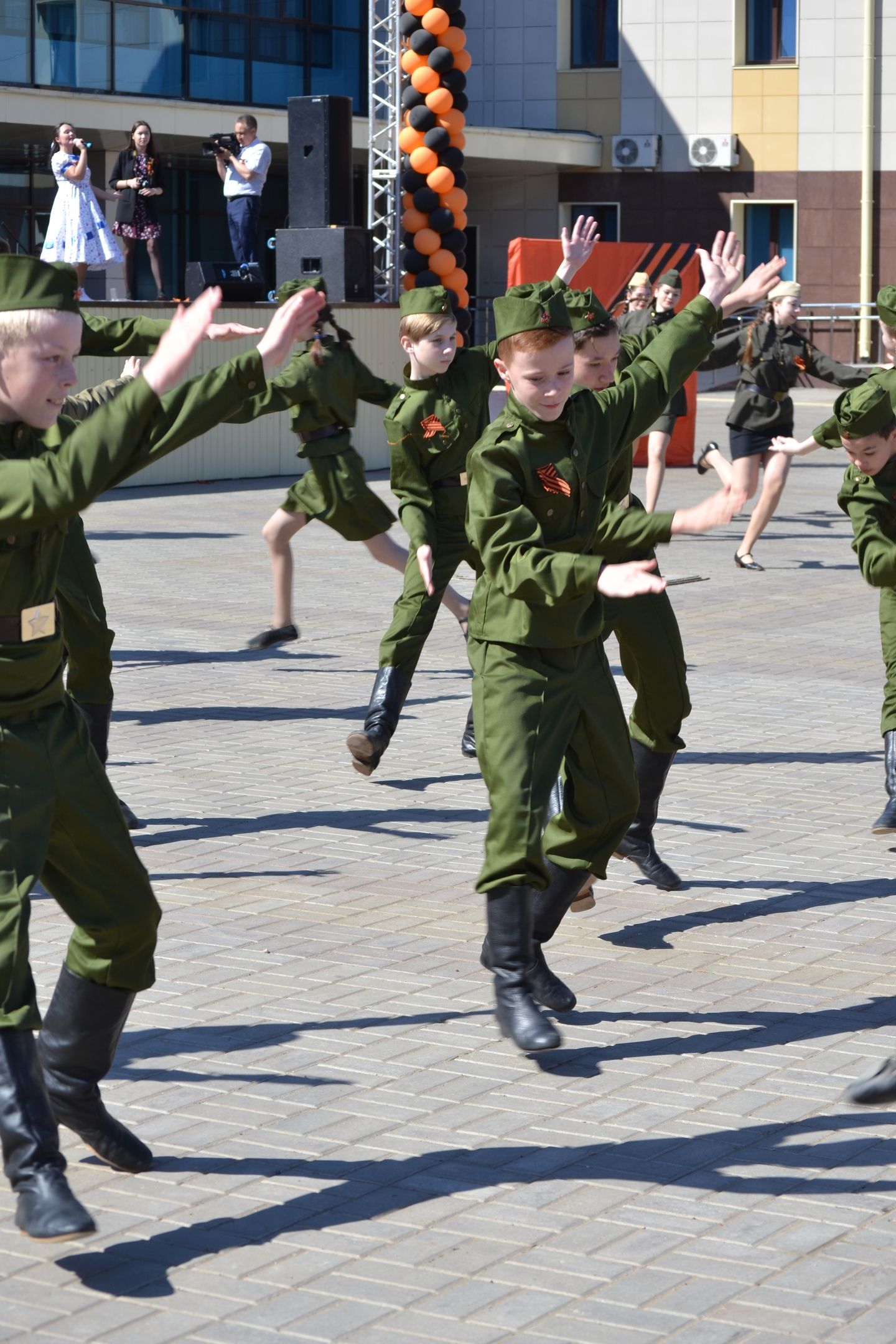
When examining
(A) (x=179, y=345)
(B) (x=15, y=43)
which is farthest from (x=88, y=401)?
(B) (x=15, y=43)

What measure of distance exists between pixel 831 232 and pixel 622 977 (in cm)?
3431

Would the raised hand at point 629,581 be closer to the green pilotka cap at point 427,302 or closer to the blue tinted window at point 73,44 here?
the green pilotka cap at point 427,302

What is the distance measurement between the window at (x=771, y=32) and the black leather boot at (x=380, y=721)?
3228 centimetres

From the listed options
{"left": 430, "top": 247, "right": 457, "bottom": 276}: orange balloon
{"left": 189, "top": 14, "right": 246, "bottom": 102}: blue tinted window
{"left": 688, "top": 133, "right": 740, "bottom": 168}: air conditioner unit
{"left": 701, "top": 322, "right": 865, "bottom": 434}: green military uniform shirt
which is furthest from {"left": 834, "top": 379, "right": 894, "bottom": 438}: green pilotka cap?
{"left": 688, "top": 133, "right": 740, "bottom": 168}: air conditioner unit

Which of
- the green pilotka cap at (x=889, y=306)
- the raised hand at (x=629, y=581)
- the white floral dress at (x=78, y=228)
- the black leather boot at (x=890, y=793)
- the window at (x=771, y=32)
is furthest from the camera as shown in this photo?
the window at (x=771, y=32)

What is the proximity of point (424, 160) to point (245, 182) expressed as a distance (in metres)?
2.37

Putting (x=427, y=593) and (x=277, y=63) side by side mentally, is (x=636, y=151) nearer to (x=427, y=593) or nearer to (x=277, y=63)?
(x=277, y=63)

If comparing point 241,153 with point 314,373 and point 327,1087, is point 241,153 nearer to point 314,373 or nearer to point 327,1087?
point 314,373

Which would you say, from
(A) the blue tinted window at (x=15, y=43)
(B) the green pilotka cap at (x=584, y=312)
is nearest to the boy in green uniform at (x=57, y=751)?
(B) the green pilotka cap at (x=584, y=312)

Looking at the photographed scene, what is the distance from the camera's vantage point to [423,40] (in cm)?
2420

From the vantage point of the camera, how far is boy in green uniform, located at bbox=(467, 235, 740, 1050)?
5.17m

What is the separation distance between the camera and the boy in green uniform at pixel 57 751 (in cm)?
380

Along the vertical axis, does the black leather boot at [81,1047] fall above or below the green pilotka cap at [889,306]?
below

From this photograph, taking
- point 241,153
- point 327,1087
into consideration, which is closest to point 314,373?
point 327,1087
